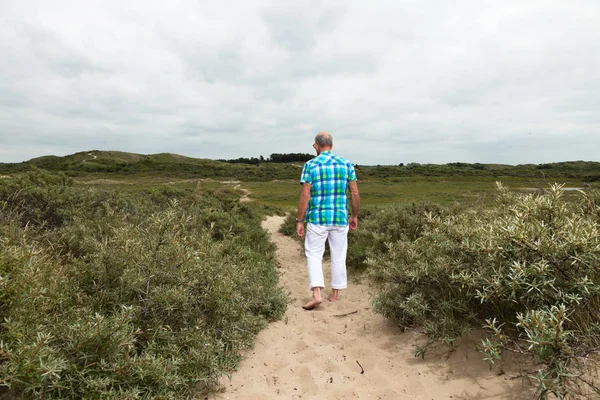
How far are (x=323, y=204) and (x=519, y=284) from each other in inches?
110

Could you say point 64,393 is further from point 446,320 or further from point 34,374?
point 446,320

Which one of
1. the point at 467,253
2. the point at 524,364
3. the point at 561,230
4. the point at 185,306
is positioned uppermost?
the point at 561,230

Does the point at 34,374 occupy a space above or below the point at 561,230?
below

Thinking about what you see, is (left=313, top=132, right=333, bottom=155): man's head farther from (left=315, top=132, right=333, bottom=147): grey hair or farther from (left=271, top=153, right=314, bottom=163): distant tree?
(left=271, top=153, right=314, bottom=163): distant tree

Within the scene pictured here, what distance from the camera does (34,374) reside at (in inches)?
80.7

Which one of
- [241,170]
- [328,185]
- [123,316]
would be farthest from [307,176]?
[241,170]

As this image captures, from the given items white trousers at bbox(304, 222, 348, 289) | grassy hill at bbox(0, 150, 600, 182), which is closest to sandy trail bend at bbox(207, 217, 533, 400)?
white trousers at bbox(304, 222, 348, 289)

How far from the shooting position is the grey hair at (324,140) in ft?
17.2

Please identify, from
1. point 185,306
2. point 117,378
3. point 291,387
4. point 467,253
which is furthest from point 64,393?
point 467,253

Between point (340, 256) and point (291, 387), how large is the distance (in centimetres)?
248

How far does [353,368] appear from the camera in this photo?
3402 mm

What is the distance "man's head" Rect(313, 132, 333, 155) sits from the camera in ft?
17.2

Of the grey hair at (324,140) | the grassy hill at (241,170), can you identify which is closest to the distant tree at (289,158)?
the grassy hill at (241,170)

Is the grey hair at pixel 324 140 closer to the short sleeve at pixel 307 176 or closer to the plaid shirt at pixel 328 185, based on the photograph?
the plaid shirt at pixel 328 185
